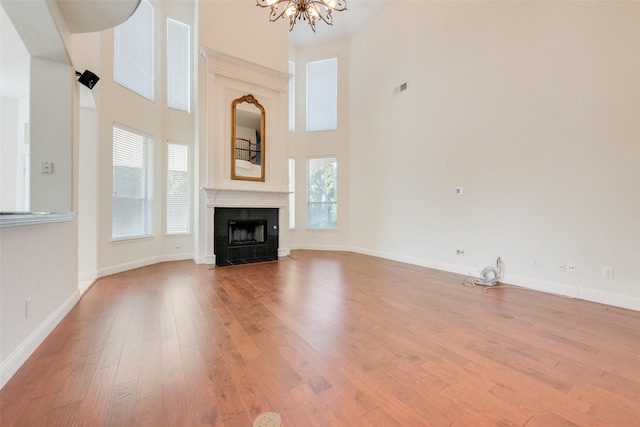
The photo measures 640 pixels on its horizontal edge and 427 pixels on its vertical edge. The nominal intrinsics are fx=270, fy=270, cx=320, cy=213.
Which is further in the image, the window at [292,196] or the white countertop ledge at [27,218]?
the window at [292,196]

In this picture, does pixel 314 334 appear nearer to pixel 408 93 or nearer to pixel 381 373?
pixel 381 373

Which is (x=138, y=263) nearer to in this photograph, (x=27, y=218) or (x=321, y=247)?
(x=27, y=218)

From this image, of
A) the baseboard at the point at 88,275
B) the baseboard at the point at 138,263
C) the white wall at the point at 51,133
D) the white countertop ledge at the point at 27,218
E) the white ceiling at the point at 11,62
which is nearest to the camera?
the white countertop ledge at the point at 27,218

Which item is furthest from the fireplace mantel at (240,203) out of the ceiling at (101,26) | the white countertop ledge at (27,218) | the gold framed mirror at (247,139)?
the ceiling at (101,26)

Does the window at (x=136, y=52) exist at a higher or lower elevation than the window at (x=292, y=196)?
higher

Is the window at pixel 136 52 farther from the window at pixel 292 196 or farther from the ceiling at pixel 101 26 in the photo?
the window at pixel 292 196

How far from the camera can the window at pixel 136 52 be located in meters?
4.54

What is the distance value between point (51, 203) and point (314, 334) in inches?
113

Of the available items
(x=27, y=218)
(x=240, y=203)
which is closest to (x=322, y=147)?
(x=240, y=203)

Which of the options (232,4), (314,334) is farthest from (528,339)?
(232,4)

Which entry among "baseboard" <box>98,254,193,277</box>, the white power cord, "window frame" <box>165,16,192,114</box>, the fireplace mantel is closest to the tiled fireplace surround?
the fireplace mantel

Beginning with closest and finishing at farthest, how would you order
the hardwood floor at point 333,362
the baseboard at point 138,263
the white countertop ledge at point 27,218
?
the hardwood floor at point 333,362, the white countertop ledge at point 27,218, the baseboard at point 138,263

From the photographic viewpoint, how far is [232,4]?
5.34 meters

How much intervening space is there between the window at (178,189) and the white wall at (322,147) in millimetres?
2589
